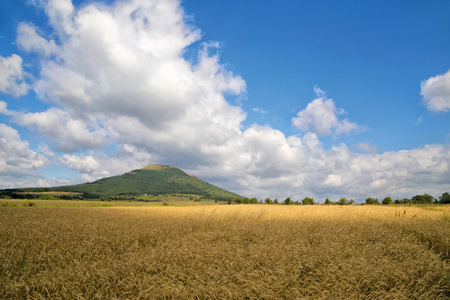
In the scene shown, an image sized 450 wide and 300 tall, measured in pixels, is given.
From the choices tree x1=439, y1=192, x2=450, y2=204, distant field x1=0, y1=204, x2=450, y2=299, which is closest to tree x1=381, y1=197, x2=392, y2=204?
tree x1=439, y1=192, x2=450, y2=204

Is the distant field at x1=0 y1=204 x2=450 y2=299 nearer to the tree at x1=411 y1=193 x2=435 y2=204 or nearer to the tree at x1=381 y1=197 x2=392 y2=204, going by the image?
the tree at x1=411 y1=193 x2=435 y2=204

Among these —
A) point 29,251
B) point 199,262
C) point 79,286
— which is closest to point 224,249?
point 199,262

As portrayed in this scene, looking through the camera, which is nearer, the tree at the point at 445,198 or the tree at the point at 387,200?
the tree at the point at 445,198

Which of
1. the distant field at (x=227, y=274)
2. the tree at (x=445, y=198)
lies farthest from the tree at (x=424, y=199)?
the distant field at (x=227, y=274)

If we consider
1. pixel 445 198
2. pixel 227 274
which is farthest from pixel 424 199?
pixel 227 274

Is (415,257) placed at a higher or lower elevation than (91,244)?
higher

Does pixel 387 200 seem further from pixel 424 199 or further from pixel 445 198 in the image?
pixel 424 199

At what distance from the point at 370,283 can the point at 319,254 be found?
1379 mm

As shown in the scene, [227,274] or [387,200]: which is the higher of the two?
[387,200]

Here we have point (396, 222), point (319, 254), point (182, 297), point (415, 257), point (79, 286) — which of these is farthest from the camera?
point (396, 222)

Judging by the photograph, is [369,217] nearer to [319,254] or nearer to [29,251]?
[319,254]

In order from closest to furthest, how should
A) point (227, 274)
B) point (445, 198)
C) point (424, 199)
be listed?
point (227, 274), point (424, 199), point (445, 198)

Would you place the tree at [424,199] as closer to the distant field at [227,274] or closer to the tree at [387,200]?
the tree at [387,200]

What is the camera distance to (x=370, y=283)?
4.20 meters
